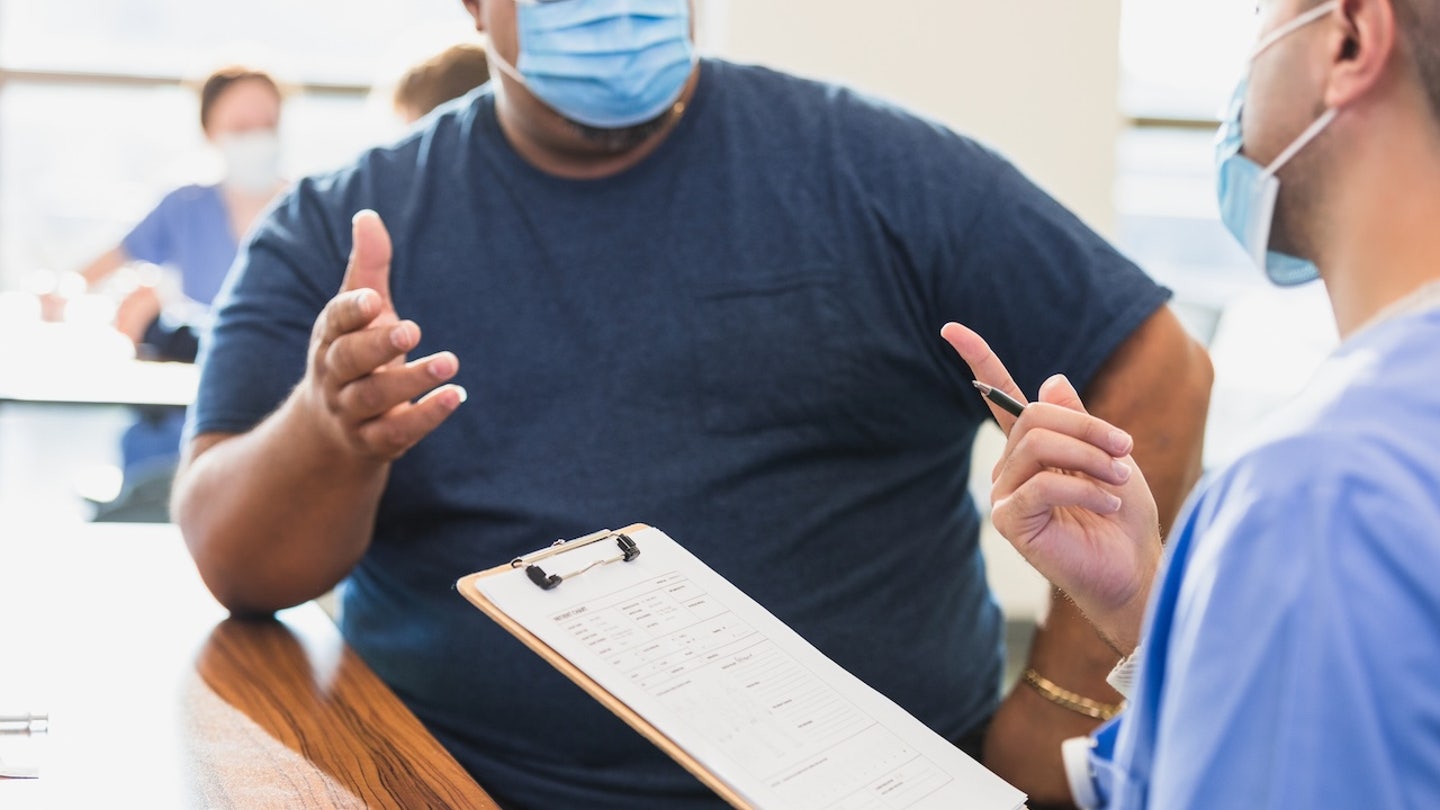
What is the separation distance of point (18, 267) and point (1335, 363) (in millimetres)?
5051

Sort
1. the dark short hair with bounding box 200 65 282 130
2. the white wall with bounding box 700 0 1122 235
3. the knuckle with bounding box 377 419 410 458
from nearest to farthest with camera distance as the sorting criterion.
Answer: the knuckle with bounding box 377 419 410 458
the white wall with bounding box 700 0 1122 235
the dark short hair with bounding box 200 65 282 130

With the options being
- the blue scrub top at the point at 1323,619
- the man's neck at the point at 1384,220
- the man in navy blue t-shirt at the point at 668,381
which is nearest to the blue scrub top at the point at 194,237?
the man in navy blue t-shirt at the point at 668,381

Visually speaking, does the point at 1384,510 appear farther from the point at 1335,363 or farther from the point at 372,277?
the point at 372,277

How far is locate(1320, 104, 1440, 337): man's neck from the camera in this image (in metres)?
0.77

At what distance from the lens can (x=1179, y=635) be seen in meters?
0.62

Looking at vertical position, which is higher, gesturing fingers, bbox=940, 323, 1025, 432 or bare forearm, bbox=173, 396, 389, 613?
gesturing fingers, bbox=940, 323, 1025, 432

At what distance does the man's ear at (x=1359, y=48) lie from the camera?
799mm

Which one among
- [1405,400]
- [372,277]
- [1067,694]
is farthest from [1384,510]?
[372,277]

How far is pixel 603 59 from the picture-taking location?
1.47m

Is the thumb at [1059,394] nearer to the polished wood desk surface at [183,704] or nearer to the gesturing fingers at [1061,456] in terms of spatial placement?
the gesturing fingers at [1061,456]

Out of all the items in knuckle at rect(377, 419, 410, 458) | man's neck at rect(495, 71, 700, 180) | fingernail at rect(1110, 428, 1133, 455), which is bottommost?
knuckle at rect(377, 419, 410, 458)

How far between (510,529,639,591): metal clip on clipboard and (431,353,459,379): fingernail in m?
0.17

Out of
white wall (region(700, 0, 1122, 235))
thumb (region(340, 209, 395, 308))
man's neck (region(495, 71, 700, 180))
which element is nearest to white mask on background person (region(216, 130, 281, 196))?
white wall (region(700, 0, 1122, 235))

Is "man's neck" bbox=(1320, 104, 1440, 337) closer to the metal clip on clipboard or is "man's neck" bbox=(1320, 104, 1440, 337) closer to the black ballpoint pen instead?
the black ballpoint pen
